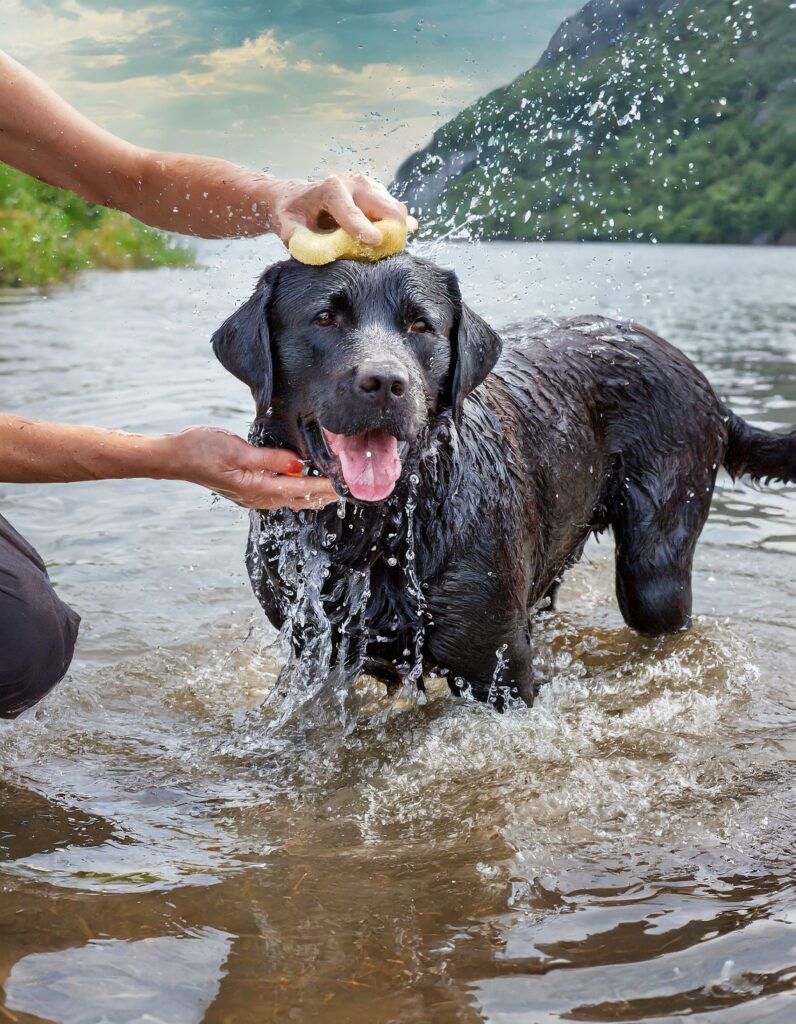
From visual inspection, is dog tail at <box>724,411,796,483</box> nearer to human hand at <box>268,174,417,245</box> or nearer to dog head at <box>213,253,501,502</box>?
dog head at <box>213,253,501,502</box>

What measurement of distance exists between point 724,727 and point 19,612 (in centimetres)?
257

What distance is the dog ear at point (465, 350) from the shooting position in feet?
11.7

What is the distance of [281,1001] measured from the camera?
2.43 metres

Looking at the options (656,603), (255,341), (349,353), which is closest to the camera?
(349,353)

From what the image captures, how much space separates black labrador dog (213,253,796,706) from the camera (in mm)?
3365

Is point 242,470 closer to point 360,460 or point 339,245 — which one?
point 360,460

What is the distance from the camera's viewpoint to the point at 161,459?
130 inches

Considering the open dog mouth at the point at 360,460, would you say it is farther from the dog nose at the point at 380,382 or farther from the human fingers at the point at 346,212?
the human fingers at the point at 346,212

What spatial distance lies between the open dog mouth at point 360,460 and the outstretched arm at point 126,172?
720 mm

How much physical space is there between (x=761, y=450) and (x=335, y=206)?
2690 millimetres

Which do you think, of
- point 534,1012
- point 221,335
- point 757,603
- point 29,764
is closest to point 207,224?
point 221,335

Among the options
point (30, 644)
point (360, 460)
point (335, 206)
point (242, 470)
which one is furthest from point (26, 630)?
point (335, 206)

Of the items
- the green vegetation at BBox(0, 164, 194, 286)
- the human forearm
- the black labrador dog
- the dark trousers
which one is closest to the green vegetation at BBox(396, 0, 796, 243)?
the black labrador dog

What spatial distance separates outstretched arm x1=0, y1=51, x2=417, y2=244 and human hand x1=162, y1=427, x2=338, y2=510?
777 mm
